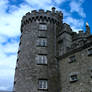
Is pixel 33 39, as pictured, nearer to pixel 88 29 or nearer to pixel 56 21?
pixel 56 21

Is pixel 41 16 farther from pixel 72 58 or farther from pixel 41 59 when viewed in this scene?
pixel 72 58

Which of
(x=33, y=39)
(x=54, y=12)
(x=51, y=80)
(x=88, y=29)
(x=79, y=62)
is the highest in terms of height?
(x=54, y=12)

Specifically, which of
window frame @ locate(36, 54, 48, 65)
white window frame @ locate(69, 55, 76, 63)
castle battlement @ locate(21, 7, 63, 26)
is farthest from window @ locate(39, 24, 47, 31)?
white window frame @ locate(69, 55, 76, 63)

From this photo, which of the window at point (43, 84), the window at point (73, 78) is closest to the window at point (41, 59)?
the window at point (43, 84)

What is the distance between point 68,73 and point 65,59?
8.57ft

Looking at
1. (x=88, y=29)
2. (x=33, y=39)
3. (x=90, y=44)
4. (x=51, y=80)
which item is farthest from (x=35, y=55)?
(x=88, y=29)

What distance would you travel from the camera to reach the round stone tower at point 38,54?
24.8 meters

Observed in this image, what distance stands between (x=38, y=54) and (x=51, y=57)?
2.37 meters

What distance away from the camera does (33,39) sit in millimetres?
28438

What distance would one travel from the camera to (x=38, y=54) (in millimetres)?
26969

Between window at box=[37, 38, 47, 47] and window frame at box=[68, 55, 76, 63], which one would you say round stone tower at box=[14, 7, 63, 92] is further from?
window frame at box=[68, 55, 76, 63]

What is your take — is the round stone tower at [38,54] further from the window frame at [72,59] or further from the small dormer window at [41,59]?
the window frame at [72,59]

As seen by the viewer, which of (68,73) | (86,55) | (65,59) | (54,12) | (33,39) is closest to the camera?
(86,55)

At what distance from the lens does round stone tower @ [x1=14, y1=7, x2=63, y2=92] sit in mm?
24766
